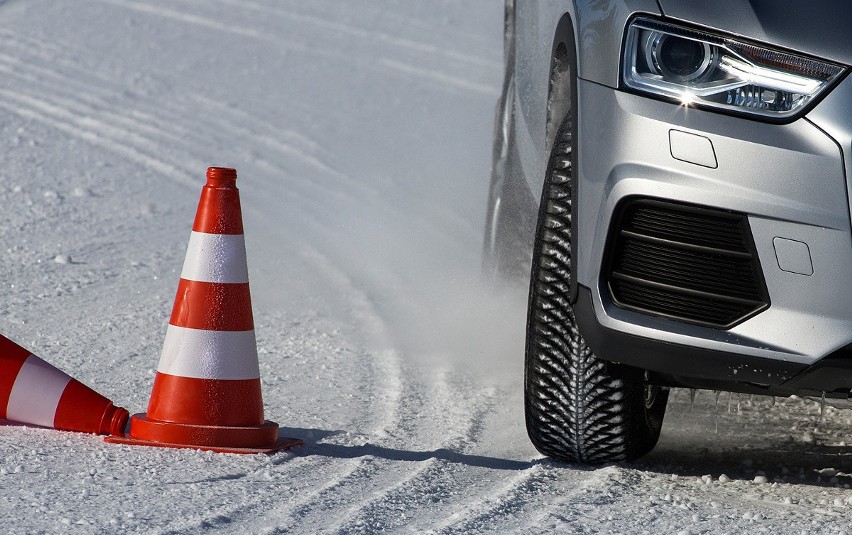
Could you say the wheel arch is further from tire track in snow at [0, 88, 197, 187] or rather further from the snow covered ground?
tire track in snow at [0, 88, 197, 187]

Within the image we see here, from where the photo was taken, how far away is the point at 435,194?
8.05 m

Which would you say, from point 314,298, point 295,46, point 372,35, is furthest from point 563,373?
point 372,35

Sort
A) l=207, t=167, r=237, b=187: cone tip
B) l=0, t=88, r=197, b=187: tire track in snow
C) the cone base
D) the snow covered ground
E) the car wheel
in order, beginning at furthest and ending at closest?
l=0, t=88, r=197, b=187: tire track in snow
l=207, t=167, r=237, b=187: cone tip
the cone base
the car wheel
the snow covered ground

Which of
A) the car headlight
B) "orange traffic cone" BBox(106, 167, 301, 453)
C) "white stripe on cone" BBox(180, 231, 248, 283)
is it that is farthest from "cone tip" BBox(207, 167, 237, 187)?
the car headlight

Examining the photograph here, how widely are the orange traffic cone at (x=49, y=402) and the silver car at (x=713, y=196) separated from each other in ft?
4.07

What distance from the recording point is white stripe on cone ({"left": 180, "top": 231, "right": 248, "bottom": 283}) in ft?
11.5

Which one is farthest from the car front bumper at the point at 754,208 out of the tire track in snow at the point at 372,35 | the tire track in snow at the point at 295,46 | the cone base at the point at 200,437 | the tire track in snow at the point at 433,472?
the tire track in snow at the point at 372,35

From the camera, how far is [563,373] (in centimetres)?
327

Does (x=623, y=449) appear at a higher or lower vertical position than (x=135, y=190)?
lower

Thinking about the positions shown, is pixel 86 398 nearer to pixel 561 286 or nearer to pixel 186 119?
pixel 561 286

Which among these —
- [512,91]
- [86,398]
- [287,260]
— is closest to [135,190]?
[287,260]

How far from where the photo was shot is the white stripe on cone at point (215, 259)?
351cm

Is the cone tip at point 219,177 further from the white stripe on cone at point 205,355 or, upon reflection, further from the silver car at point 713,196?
the silver car at point 713,196

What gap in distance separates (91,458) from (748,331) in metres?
1.58
